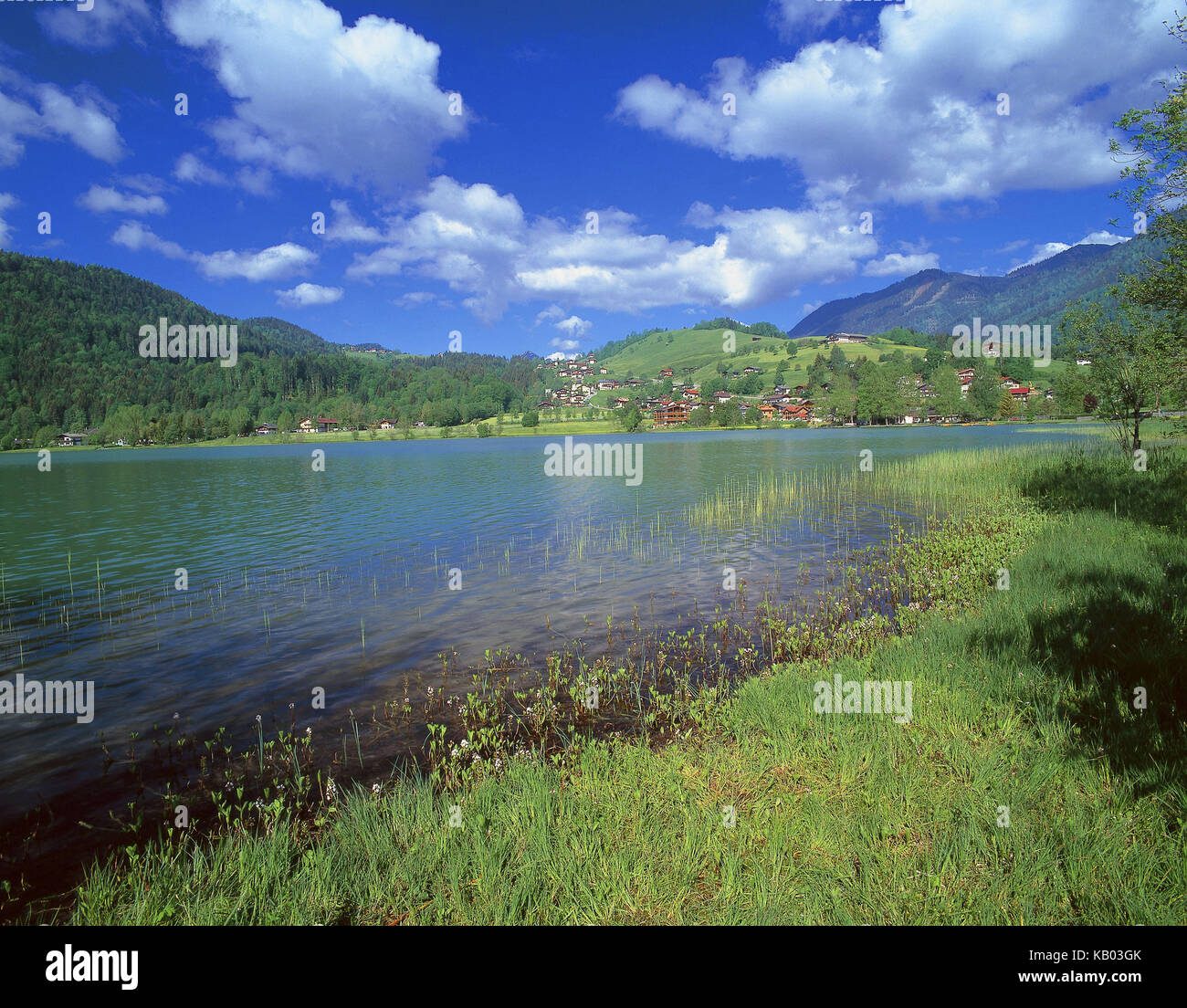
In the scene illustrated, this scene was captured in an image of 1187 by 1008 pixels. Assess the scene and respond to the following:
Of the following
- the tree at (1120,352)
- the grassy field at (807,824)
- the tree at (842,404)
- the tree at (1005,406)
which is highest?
the tree at (842,404)

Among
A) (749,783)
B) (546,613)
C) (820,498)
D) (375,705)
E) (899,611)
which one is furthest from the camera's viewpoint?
(820,498)

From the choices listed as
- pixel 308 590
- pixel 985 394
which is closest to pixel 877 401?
pixel 985 394

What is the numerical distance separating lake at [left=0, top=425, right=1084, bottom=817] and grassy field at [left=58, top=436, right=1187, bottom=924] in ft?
15.9

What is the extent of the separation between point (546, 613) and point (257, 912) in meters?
11.7

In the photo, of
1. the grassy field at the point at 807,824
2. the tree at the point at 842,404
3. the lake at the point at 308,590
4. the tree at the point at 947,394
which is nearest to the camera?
the grassy field at the point at 807,824

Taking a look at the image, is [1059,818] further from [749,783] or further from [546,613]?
[546,613]

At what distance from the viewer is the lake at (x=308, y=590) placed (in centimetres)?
1174

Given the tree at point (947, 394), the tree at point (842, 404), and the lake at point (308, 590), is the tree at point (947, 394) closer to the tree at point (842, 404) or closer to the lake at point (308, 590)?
the tree at point (842, 404)

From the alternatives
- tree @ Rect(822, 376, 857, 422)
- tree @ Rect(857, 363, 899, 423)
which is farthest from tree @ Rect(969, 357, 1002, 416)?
tree @ Rect(822, 376, 857, 422)

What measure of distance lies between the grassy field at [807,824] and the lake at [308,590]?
4840mm

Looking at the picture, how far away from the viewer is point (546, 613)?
16.8 m

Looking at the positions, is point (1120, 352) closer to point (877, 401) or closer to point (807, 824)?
point (807, 824)

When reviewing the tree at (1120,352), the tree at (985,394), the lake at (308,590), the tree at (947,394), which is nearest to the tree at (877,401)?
the tree at (947,394)
